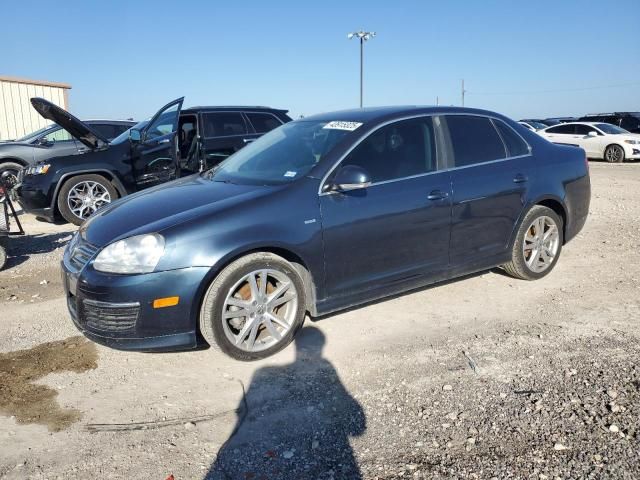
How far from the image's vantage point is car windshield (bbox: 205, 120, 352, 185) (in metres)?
3.99

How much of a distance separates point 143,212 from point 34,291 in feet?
7.51

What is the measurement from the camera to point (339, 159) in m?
3.87

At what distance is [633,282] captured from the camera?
16.6 ft

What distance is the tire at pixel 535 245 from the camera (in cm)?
484

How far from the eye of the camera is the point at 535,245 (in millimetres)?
4996

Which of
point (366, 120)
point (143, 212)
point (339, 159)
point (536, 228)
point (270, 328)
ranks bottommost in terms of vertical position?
point (270, 328)

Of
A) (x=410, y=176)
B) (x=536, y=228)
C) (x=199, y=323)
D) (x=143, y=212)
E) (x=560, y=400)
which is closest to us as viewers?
(x=560, y=400)

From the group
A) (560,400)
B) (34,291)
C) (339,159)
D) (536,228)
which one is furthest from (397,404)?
(34,291)

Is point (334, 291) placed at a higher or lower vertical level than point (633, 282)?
higher

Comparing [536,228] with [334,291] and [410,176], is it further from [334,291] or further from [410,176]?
[334,291]

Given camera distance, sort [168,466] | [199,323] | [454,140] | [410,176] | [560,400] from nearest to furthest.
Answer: [168,466] → [560,400] → [199,323] → [410,176] → [454,140]

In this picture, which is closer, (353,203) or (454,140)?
(353,203)

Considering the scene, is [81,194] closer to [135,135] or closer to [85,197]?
[85,197]

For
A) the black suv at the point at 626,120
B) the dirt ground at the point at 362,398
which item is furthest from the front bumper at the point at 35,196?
the black suv at the point at 626,120
